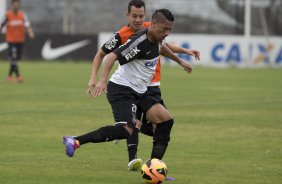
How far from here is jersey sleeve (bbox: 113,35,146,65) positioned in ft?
28.9

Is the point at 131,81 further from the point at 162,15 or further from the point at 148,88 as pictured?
the point at 162,15

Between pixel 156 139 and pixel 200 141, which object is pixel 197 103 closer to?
pixel 200 141

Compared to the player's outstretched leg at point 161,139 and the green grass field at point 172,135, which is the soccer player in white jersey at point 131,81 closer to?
the player's outstretched leg at point 161,139

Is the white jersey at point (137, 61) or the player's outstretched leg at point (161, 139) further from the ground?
the white jersey at point (137, 61)

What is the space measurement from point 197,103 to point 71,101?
117 inches

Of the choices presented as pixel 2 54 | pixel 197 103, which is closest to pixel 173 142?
pixel 197 103

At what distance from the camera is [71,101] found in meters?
18.7

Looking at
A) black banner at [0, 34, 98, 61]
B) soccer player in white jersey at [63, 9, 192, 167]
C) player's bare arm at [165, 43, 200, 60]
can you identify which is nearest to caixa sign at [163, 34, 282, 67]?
black banner at [0, 34, 98, 61]

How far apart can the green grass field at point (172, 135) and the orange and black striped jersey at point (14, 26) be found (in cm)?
146

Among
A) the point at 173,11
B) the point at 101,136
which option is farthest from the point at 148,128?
the point at 173,11

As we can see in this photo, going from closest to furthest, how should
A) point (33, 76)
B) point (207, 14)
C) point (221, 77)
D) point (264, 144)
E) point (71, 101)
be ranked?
point (264, 144) → point (71, 101) → point (33, 76) → point (221, 77) → point (207, 14)

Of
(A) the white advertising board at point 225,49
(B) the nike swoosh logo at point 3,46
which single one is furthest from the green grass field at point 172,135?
(B) the nike swoosh logo at point 3,46

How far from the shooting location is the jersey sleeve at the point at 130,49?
8820 millimetres

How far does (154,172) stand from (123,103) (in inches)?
36.9
